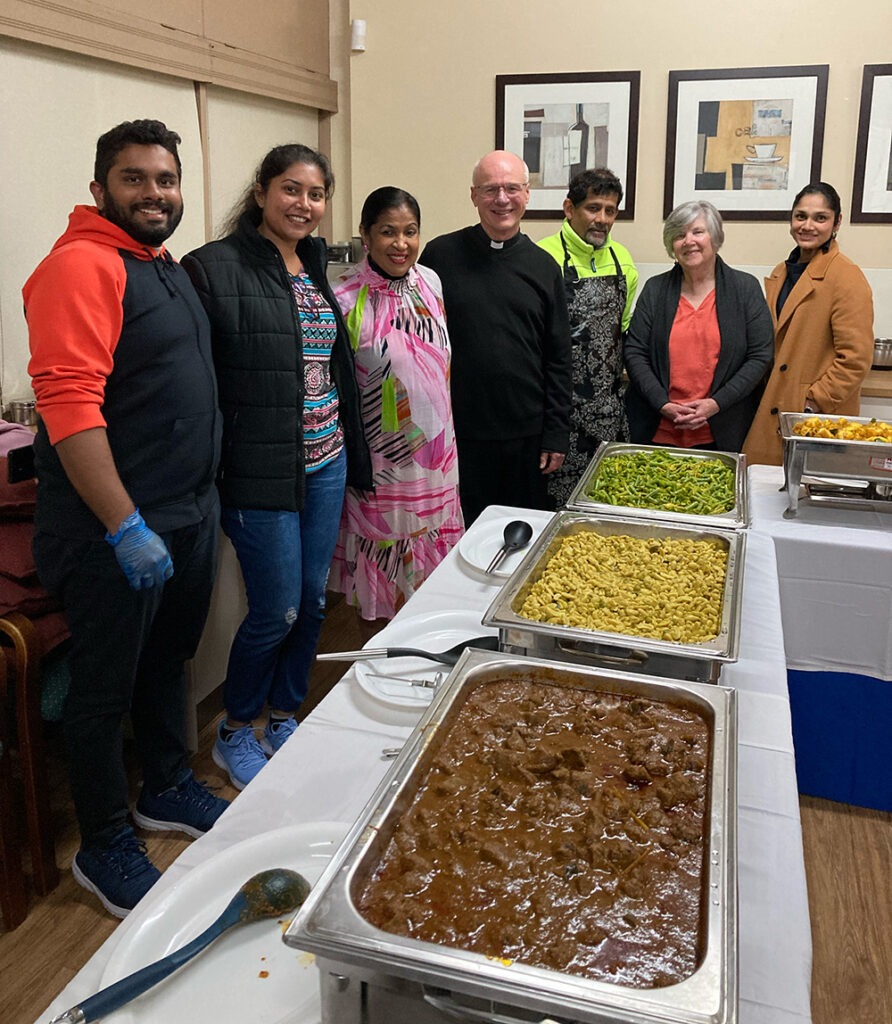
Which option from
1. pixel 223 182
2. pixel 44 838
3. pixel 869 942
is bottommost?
pixel 869 942

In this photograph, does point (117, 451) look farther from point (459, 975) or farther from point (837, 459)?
point (837, 459)

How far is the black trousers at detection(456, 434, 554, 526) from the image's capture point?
266 centimetres

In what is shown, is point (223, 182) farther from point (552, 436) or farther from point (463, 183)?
point (552, 436)

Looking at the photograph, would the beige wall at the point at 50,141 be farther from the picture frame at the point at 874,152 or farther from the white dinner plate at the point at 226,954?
the picture frame at the point at 874,152

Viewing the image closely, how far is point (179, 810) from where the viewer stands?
2.00 metres

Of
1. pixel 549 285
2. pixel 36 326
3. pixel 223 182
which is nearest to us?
pixel 36 326

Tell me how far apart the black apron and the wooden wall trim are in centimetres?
142

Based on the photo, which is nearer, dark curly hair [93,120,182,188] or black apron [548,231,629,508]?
dark curly hair [93,120,182,188]

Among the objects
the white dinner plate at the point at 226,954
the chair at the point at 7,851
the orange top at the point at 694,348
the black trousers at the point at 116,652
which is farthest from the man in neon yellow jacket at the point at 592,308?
the white dinner plate at the point at 226,954

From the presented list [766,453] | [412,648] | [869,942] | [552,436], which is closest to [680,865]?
[412,648]

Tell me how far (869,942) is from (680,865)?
1235mm

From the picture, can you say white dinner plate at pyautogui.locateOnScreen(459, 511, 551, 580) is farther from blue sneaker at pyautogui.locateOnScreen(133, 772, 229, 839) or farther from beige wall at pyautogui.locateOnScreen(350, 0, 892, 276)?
beige wall at pyautogui.locateOnScreen(350, 0, 892, 276)

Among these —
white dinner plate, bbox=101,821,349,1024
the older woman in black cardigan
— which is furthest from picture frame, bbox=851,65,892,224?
white dinner plate, bbox=101,821,349,1024

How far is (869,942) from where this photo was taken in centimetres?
176
